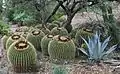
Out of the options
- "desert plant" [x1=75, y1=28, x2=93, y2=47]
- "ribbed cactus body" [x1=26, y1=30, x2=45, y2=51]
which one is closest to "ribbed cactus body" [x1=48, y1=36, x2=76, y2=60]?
"ribbed cactus body" [x1=26, y1=30, x2=45, y2=51]

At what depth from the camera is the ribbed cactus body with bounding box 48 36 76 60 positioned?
786 centimetres

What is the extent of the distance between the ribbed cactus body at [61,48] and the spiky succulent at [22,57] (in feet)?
2.49

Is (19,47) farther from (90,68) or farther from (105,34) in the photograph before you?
(105,34)

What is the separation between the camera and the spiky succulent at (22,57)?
23.6 feet

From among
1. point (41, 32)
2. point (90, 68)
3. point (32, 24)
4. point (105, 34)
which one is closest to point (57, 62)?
point (90, 68)

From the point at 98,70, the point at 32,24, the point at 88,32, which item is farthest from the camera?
the point at 32,24

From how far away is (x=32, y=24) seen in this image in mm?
12922

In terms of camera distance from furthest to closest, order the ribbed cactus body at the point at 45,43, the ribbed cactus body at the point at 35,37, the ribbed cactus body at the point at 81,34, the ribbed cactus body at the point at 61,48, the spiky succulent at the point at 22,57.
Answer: the ribbed cactus body at the point at 81,34, the ribbed cactus body at the point at 35,37, the ribbed cactus body at the point at 45,43, the ribbed cactus body at the point at 61,48, the spiky succulent at the point at 22,57

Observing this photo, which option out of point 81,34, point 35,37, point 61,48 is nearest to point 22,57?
point 61,48

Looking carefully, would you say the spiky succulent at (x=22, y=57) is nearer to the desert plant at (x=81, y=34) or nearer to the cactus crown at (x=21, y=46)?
the cactus crown at (x=21, y=46)

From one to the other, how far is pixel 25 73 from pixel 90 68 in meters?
1.56

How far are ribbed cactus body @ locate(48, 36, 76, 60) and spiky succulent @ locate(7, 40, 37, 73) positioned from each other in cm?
76

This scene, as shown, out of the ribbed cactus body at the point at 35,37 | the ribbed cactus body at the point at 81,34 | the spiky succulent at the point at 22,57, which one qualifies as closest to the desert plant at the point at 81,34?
the ribbed cactus body at the point at 81,34

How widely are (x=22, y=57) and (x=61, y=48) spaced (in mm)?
1155
